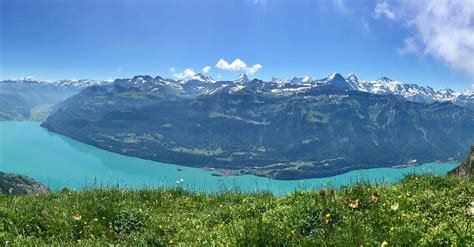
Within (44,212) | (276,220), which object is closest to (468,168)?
(276,220)

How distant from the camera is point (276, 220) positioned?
8477 millimetres

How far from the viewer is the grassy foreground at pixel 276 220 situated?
243 inches

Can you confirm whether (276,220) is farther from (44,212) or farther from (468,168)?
(468,168)

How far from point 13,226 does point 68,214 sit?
4.06ft

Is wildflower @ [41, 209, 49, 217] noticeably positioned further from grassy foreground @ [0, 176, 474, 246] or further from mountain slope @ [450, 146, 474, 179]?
mountain slope @ [450, 146, 474, 179]

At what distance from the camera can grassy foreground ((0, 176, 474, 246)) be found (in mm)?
6168

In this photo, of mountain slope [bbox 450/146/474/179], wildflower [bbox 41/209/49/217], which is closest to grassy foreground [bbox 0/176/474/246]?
wildflower [bbox 41/209/49/217]

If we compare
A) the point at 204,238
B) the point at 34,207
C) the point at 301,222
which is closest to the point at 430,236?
the point at 301,222

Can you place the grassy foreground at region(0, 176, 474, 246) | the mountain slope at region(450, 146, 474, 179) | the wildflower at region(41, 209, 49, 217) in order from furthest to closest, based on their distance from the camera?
the mountain slope at region(450, 146, 474, 179) < the wildflower at region(41, 209, 49, 217) < the grassy foreground at region(0, 176, 474, 246)

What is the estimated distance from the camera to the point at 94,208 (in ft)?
35.3

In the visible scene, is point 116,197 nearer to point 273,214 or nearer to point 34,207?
point 34,207

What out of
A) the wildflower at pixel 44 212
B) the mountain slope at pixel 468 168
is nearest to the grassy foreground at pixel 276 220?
the wildflower at pixel 44 212

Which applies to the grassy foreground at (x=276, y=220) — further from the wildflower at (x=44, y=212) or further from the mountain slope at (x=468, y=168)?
the mountain slope at (x=468, y=168)

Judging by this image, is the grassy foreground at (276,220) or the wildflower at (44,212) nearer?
the grassy foreground at (276,220)
